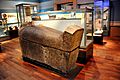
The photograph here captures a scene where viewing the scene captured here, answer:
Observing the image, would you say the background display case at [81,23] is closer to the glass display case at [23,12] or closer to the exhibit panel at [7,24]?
the exhibit panel at [7,24]

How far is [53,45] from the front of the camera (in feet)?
8.76

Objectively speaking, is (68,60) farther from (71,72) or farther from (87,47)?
(87,47)

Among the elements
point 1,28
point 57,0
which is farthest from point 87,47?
point 57,0

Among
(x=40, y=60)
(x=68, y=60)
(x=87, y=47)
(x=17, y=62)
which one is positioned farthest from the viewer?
(x=17, y=62)

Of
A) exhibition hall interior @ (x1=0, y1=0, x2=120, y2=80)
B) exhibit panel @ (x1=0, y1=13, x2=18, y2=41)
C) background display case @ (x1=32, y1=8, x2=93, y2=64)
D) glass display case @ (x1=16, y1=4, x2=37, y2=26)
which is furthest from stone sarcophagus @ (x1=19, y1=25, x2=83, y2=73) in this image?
glass display case @ (x1=16, y1=4, x2=37, y2=26)

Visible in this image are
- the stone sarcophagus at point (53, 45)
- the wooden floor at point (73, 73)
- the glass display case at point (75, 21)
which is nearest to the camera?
the stone sarcophagus at point (53, 45)

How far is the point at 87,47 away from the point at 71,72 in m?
0.91

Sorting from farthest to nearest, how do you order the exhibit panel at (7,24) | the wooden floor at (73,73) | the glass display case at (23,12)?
the glass display case at (23,12)
the exhibit panel at (7,24)
the wooden floor at (73,73)

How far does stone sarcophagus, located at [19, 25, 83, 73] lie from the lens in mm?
2464

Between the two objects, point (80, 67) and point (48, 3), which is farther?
point (48, 3)

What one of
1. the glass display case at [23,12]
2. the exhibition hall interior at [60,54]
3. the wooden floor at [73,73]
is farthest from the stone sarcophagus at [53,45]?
the glass display case at [23,12]

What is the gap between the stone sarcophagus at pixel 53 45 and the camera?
2.46m

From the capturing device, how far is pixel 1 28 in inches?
279

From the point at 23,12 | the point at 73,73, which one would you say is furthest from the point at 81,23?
the point at 23,12
